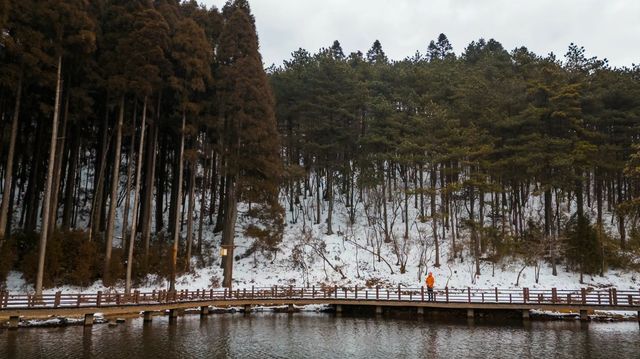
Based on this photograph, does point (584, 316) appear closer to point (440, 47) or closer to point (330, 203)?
point (330, 203)

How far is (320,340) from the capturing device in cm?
1866

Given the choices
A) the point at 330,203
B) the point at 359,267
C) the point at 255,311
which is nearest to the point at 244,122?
the point at 255,311

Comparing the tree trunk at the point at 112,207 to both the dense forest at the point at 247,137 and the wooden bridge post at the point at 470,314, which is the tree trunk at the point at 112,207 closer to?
the dense forest at the point at 247,137

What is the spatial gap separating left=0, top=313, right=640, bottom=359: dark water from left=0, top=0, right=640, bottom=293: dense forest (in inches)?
227

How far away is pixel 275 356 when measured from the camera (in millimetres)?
15281

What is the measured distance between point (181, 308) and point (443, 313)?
15432 mm

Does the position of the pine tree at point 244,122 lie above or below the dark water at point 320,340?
above

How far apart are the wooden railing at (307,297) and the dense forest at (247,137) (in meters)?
2.00

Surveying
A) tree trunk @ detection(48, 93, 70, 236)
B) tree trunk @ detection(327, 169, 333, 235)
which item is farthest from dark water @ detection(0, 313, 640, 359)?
tree trunk @ detection(327, 169, 333, 235)

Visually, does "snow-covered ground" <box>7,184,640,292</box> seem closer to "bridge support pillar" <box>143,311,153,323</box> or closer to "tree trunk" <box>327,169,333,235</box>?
"tree trunk" <box>327,169,333,235</box>

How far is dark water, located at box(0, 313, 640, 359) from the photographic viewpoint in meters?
15.6

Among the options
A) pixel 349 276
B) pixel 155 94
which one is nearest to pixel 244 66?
pixel 155 94

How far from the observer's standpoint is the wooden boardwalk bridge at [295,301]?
20.2m

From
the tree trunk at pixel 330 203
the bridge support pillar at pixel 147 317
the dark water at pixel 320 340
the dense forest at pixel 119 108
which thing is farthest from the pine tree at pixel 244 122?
the tree trunk at pixel 330 203
